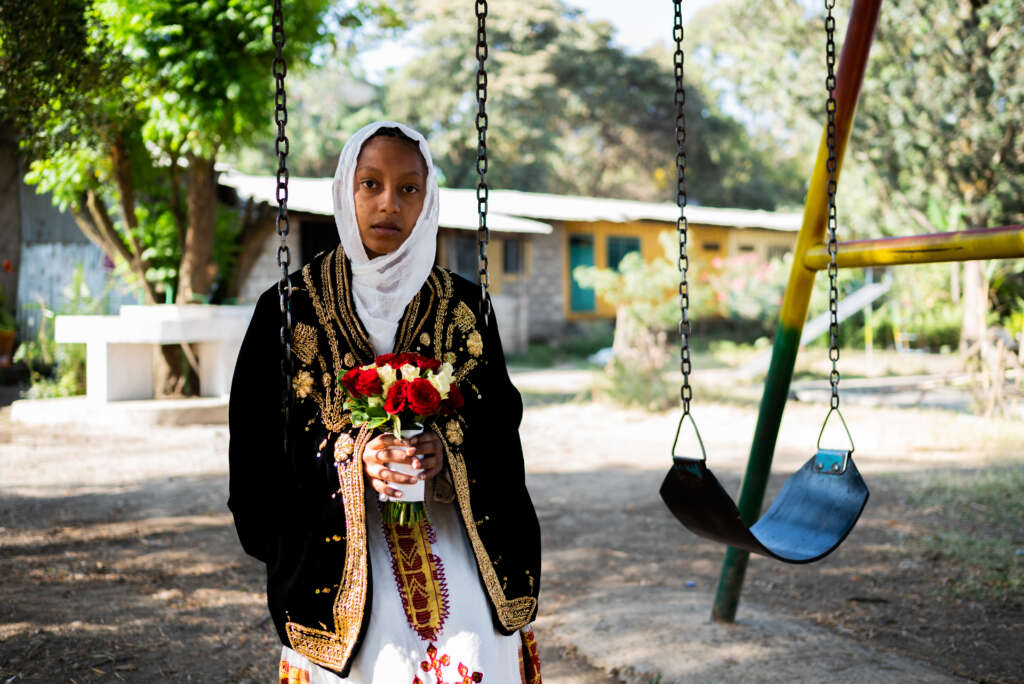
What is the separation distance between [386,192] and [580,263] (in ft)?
57.4

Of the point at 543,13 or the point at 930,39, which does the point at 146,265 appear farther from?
the point at 543,13

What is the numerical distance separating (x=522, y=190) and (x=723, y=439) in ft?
61.2

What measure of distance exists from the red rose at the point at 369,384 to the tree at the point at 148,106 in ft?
14.9

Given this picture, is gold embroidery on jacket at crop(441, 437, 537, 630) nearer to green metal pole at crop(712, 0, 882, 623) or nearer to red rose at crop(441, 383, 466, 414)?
red rose at crop(441, 383, 466, 414)

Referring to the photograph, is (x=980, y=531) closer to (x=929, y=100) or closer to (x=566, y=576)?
(x=566, y=576)

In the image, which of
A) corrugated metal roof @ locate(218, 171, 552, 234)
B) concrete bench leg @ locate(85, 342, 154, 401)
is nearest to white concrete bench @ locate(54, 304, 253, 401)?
concrete bench leg @ locate(85, 342, 154, 401)

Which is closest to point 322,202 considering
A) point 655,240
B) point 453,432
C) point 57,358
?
point 57,358

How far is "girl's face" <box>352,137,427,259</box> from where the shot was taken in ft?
6.72

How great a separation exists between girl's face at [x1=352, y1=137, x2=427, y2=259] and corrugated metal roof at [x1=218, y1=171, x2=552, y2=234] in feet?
34.9

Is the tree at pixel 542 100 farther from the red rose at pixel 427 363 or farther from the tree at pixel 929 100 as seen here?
the red rose at pixel 427 363

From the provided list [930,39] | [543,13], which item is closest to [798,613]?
[930,39]

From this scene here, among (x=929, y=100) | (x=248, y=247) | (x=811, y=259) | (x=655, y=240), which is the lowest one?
(x=811, y=259)

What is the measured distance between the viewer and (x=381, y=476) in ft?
6.10

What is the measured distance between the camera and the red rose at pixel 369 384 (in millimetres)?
1816
